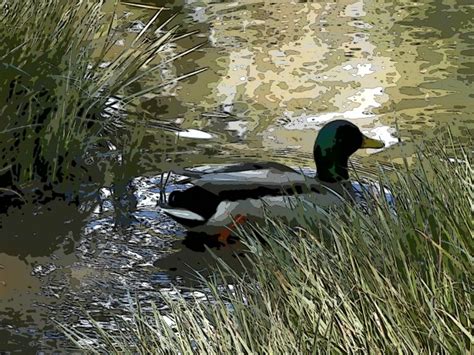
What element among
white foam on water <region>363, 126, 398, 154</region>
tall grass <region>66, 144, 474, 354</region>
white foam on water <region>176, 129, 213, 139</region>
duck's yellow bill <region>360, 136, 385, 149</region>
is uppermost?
tall grass <region>66, 144, 474, 354</region>

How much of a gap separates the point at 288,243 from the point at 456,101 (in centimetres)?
368

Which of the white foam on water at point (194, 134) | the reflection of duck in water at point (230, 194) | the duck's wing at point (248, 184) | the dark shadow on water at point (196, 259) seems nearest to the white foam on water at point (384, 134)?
the white foam on water at point (194, 134)

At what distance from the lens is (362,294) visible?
2869 millimetres

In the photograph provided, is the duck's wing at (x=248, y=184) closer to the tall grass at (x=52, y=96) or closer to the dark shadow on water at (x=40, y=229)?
the tall grass at (x=52, y=96)

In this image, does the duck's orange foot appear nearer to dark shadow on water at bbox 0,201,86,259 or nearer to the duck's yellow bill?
dark shadow on water at bbox 0,201,86,259

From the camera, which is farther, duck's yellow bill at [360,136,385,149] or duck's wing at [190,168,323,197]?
duck's yellow bill at [360,136,385,149]

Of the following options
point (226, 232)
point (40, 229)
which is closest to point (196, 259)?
point (226, 232)

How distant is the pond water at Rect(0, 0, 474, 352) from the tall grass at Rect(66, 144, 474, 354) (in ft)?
2.69

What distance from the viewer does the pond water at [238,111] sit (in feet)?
14.2

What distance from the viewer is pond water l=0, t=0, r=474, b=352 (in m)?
4.34

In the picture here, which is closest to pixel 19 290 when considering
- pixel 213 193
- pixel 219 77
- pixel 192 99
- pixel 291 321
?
pixel 213 193

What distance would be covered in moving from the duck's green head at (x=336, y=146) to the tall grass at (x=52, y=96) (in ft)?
3.15

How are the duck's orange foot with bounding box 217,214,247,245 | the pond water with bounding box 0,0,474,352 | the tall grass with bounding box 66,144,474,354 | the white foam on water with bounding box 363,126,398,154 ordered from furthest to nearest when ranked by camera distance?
the white foam on water with bounding box 363,126,398,154
the duck's orange foot with bounding box 217,214,247,245
the pond water with bounding box 0,0,474,352
the tall grass with bounding box 66,144,474,354

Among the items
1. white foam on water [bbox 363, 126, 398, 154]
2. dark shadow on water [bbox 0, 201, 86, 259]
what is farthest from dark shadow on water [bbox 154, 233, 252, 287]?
white foam on water [bbox 363, 126, 398, 154]
